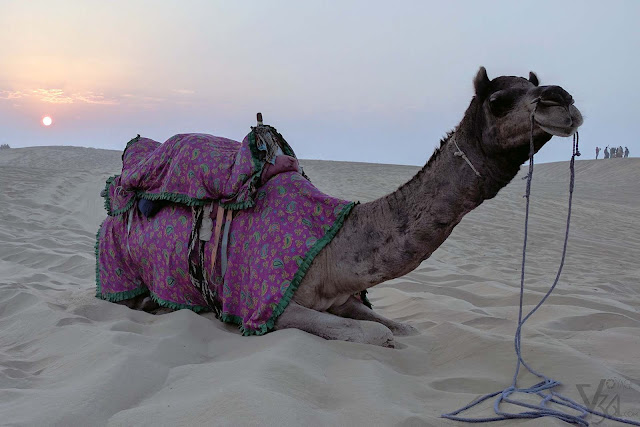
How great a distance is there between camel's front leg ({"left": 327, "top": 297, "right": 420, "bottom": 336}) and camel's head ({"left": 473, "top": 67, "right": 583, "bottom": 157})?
52.3 inches

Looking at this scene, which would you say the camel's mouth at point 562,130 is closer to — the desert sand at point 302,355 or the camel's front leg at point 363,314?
the desert sand at point 302,355

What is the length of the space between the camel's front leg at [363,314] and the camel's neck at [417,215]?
0.35 metres

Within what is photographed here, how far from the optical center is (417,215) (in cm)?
313

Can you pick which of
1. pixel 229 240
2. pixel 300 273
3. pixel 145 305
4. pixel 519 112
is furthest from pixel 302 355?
pixel 145 305

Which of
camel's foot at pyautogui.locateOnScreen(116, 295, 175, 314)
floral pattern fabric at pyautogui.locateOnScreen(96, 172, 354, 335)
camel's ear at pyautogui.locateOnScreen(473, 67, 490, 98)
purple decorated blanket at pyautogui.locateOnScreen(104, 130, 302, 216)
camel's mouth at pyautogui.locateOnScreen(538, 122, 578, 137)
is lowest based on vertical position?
camel's foot at pyautogui.locateOnScreen(116, 295, 175, 314)

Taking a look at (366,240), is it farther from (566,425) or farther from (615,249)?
(615,249)

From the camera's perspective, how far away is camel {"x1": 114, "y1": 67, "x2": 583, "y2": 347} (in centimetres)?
273

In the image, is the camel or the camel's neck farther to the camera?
the camel's neck

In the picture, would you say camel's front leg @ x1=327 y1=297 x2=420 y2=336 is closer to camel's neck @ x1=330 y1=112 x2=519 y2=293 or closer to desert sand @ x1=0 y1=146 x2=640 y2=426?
desert sand @ x1=0 y1=146 x2=640 y2=426

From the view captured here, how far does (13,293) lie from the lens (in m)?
4.23

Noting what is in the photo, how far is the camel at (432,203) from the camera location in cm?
273

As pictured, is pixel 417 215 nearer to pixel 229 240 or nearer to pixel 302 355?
pixel 302 355

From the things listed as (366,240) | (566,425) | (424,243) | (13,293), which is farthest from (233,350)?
(13,293)

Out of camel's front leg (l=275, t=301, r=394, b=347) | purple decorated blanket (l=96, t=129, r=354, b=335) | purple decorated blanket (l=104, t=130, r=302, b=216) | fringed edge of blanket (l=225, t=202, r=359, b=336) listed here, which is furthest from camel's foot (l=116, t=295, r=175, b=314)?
camel's front leg (l=275, t=301, r=394, b=347)
